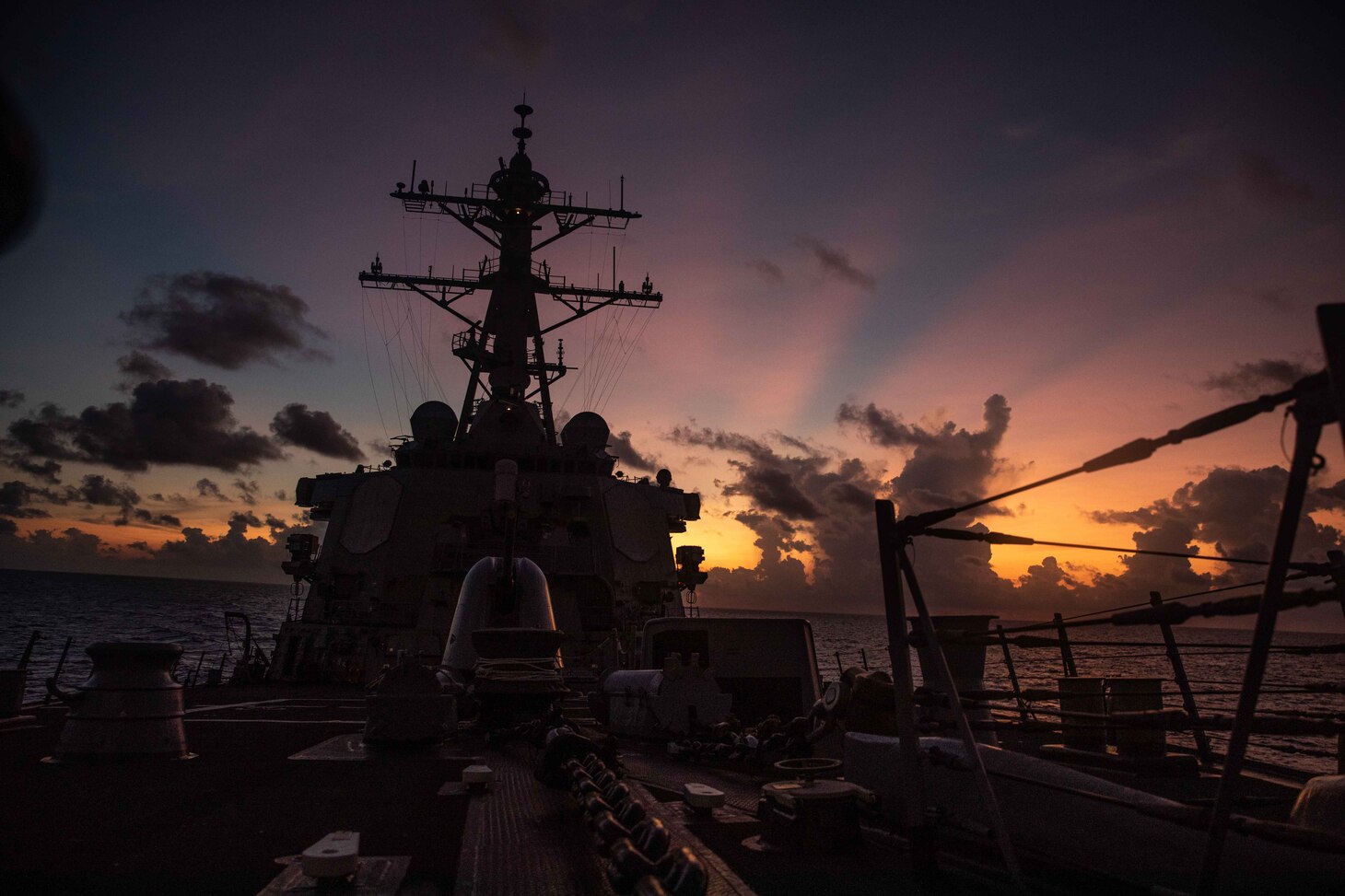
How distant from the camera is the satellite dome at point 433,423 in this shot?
2592 cm

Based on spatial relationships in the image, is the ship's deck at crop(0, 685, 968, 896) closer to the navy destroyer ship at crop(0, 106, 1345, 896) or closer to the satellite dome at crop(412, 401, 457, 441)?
the navy destroyer ship at crop(0, 106, 1345, 896)

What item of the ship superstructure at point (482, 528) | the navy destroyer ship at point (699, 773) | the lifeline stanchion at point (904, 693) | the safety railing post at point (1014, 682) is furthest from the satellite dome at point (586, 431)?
the lifeline stanchion at point (904, 693)

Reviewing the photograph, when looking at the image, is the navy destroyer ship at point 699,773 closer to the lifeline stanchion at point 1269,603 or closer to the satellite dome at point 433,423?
the lifeline stanchion at point 1269,603

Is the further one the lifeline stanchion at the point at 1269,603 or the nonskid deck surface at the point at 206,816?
the nonskid deck surface at the point at 206,816

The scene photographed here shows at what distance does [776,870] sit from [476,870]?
4.46 feet

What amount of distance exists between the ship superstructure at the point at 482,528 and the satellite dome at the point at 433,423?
1.8 inches

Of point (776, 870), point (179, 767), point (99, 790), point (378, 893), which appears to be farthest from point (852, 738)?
point (179, 767)

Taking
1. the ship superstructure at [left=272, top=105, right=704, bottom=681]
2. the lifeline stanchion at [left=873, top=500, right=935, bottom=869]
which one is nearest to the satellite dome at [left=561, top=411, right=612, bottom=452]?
the ship superstructure at [left=272, top=105, right=704, bottom=681]

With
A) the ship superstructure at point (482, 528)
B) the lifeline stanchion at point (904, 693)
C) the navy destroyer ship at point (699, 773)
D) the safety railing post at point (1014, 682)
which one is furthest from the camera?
the ship superstructure at point (482, 528)

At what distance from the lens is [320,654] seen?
20.5 meters

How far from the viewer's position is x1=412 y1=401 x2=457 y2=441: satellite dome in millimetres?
25922

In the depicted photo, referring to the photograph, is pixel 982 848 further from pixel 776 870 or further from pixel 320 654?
pixel 320 654

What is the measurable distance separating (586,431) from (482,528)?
770 centimetres

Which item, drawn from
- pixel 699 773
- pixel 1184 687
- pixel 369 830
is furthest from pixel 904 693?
pixel 1184 687
